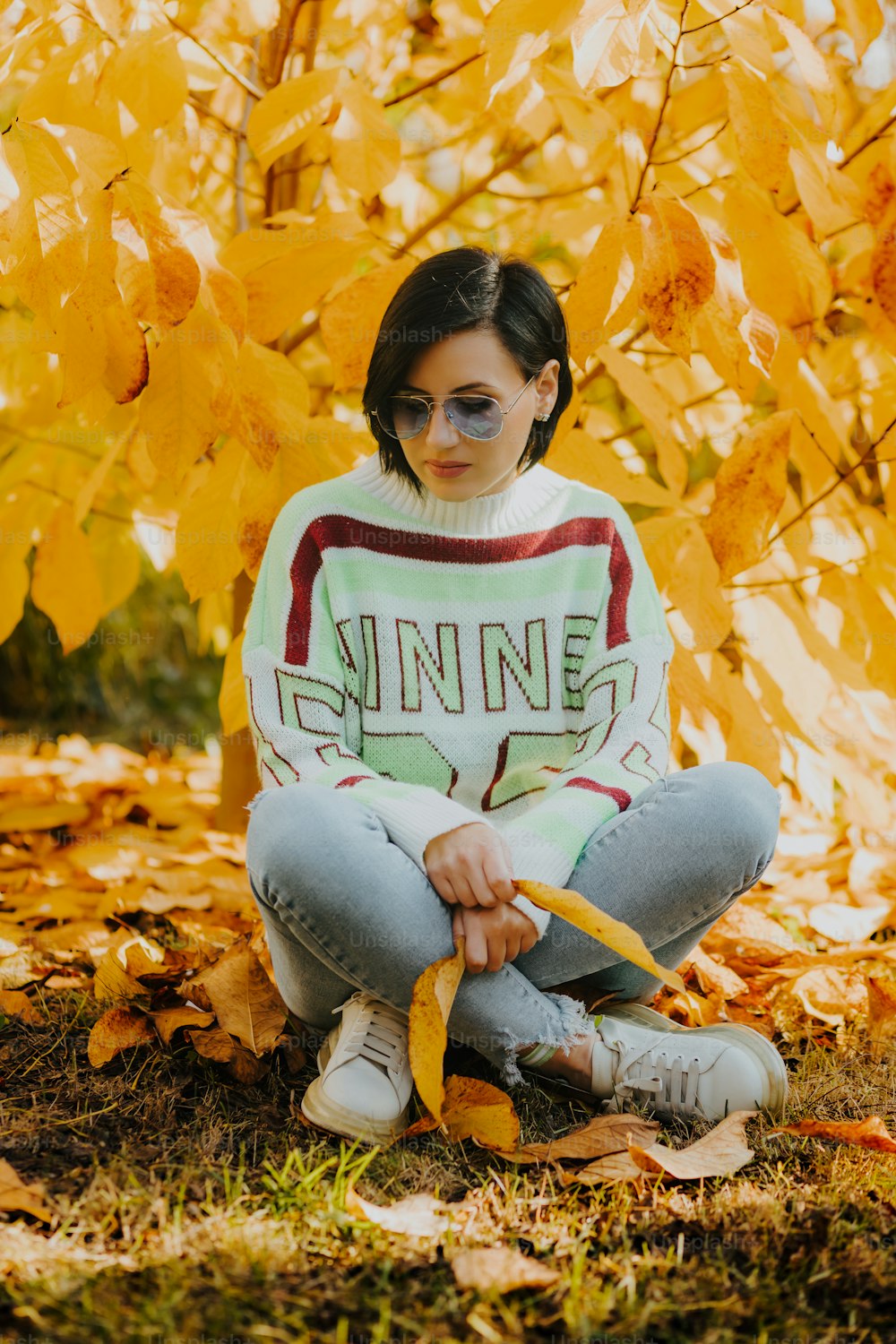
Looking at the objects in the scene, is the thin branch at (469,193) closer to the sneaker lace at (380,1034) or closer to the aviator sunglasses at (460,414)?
the aviator sunglasses at (460,414)

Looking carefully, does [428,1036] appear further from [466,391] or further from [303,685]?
[466,391]

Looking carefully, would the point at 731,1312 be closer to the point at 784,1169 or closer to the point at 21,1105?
the point at 784,1169

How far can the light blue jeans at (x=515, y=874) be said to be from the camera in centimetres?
129

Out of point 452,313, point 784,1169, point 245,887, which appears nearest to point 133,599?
point 245,887

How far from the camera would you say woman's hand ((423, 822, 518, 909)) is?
1.29 meters

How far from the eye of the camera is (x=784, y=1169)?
1.26 metres

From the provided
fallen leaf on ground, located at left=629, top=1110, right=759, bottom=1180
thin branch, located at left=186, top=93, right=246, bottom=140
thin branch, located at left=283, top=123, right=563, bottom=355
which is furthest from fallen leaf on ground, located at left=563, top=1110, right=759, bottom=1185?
thin branch, located at left=186, top=93, right=246, bottom=140

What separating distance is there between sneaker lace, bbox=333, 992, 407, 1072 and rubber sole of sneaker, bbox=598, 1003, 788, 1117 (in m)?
0.30

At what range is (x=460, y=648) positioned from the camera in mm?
1564

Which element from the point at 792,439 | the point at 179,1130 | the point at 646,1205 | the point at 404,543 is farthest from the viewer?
the point at 792,439

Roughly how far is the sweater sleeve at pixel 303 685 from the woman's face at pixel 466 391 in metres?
0.19

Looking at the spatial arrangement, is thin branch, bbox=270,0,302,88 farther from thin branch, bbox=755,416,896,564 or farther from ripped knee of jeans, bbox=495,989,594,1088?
ripped knee of jeans, bbox=495,989,594,1088

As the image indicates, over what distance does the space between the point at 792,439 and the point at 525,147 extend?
811 mm

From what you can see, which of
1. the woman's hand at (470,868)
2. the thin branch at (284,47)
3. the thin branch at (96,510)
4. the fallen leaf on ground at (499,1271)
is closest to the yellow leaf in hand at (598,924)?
the woman's hand at (470,868)
